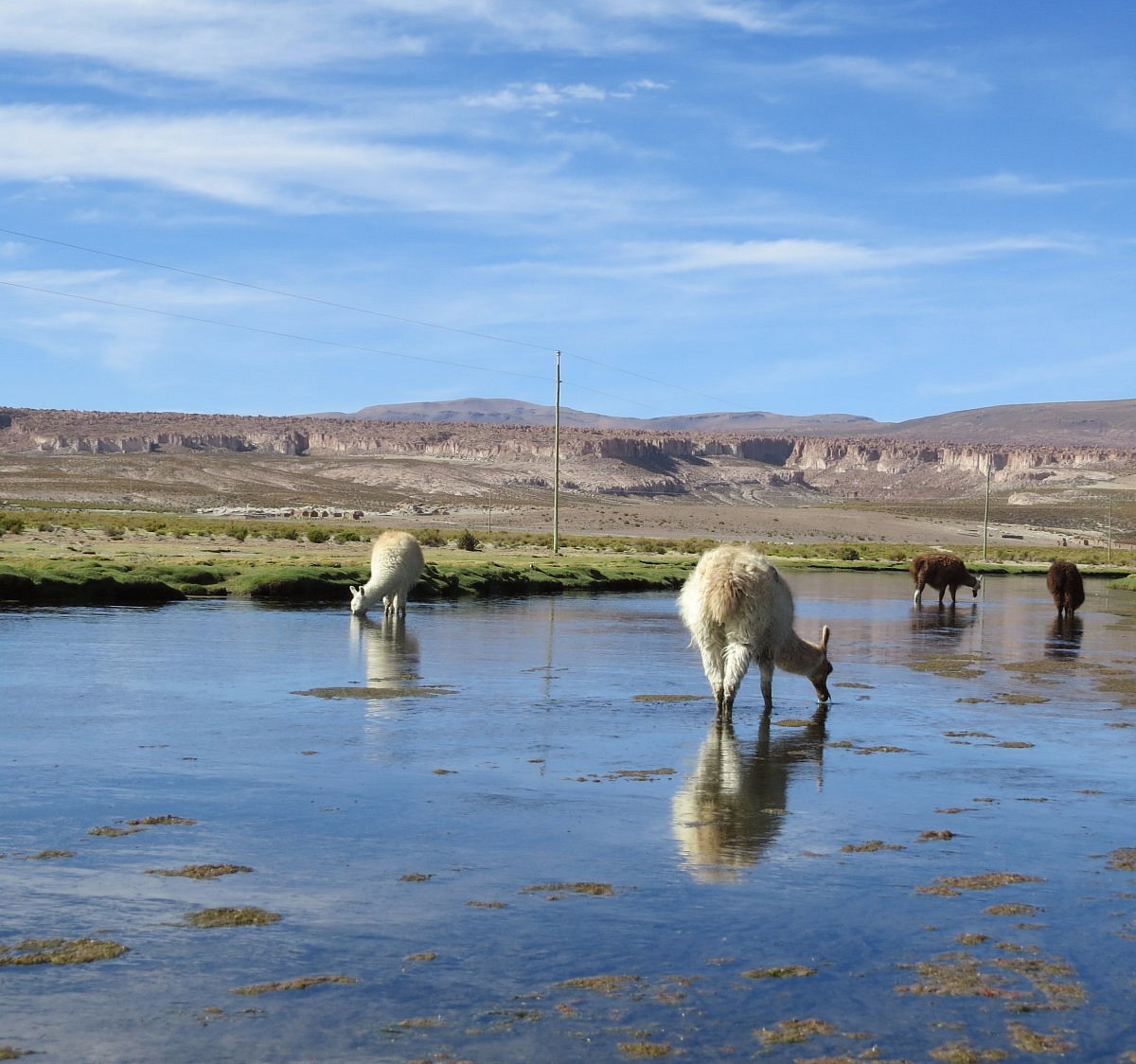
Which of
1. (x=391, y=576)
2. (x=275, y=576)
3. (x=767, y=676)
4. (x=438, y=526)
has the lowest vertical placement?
(x=767, y=676)

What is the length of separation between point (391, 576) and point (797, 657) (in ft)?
40.1

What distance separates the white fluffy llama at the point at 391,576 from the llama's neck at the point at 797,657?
11807 millimetres

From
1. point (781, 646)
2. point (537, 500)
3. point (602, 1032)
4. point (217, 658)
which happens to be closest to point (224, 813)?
point (602, 1032)

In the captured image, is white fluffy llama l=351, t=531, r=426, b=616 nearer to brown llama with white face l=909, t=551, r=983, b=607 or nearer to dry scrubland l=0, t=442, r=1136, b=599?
dry scrubland l=0, t=442, r=1136, b=599

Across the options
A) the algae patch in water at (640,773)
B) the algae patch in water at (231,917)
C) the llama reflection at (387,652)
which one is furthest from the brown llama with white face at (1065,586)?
the algae patch in water at (231,917)

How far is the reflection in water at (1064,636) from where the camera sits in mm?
24031

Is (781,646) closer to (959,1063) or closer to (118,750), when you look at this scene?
(118,750)

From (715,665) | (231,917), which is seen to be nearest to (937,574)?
(715,665)

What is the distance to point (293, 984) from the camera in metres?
6.66

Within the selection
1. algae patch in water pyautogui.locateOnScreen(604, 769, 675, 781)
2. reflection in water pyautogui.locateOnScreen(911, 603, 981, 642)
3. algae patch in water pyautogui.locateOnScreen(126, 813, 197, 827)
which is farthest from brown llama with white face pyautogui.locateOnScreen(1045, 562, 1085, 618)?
algae patch in water pyautogui.locateOnScreen(126, 813, 197, 827)

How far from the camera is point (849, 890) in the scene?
8469 millimetres

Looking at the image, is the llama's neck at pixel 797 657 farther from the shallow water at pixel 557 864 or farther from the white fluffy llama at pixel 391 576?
the white fluffy llama at pixel 391 576

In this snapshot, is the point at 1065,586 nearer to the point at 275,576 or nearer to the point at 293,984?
the point at 275,576

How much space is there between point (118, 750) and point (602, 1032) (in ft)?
25.0
